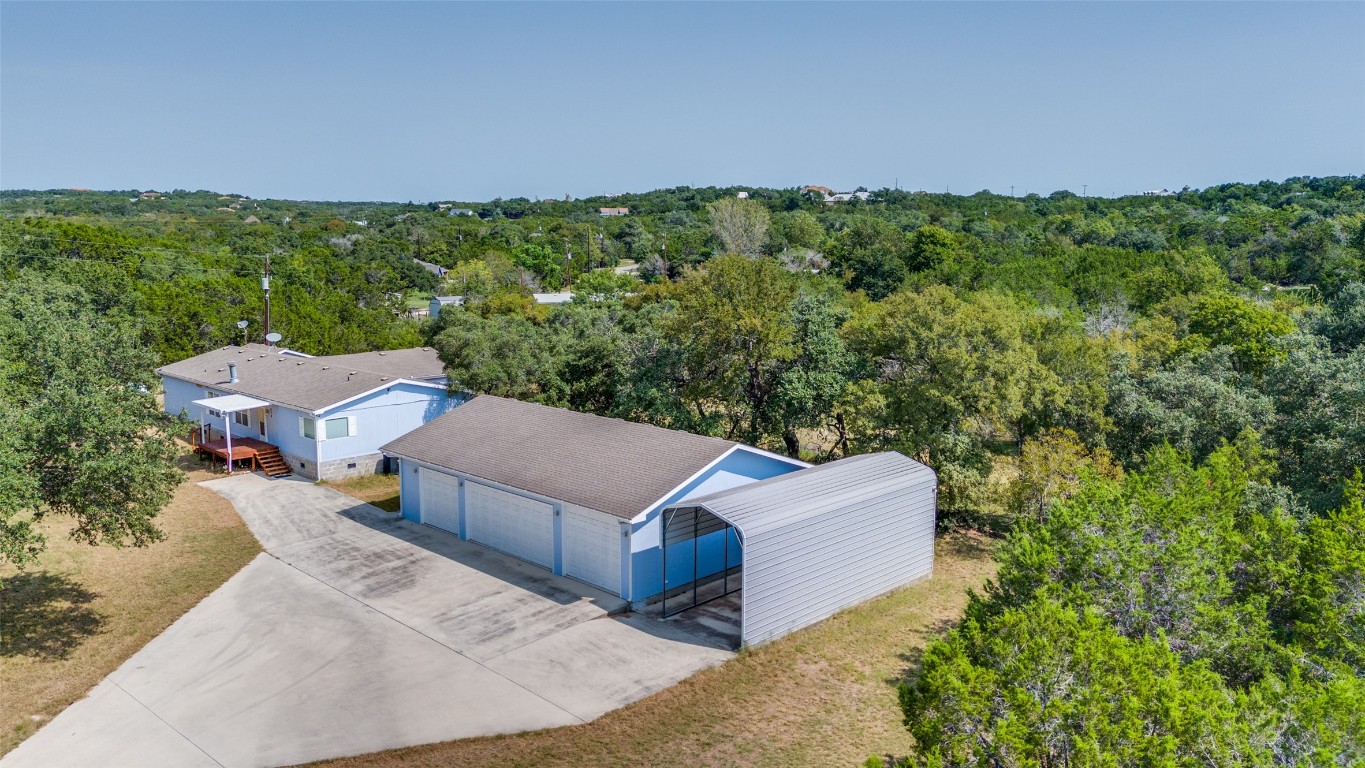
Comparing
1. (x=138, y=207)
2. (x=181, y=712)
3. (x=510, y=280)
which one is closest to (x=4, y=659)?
(x=181, y=712)

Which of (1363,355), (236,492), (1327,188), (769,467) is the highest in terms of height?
(1327,188)

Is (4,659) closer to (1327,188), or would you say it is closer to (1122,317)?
(1122,317)

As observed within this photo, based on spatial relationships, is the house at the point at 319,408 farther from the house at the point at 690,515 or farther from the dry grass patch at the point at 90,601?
the house at the point at 690,515

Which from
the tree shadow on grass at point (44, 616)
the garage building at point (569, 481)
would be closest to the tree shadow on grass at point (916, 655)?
the garage building at point (569, 481)

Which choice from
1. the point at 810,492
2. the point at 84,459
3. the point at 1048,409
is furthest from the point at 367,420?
the point at 1048,409

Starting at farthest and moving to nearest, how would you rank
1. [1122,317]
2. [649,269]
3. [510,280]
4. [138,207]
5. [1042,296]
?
1. [138,207]
2. [649,269]
3. [510,280]
4. [1042,296]
5. [1122,317]

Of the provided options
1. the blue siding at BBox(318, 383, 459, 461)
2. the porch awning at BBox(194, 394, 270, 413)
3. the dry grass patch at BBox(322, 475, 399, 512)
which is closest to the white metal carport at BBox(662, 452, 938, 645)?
the dry grass patch at BBox(322, 475, 399, 512)

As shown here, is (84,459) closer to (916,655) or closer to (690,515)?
(690,515)
